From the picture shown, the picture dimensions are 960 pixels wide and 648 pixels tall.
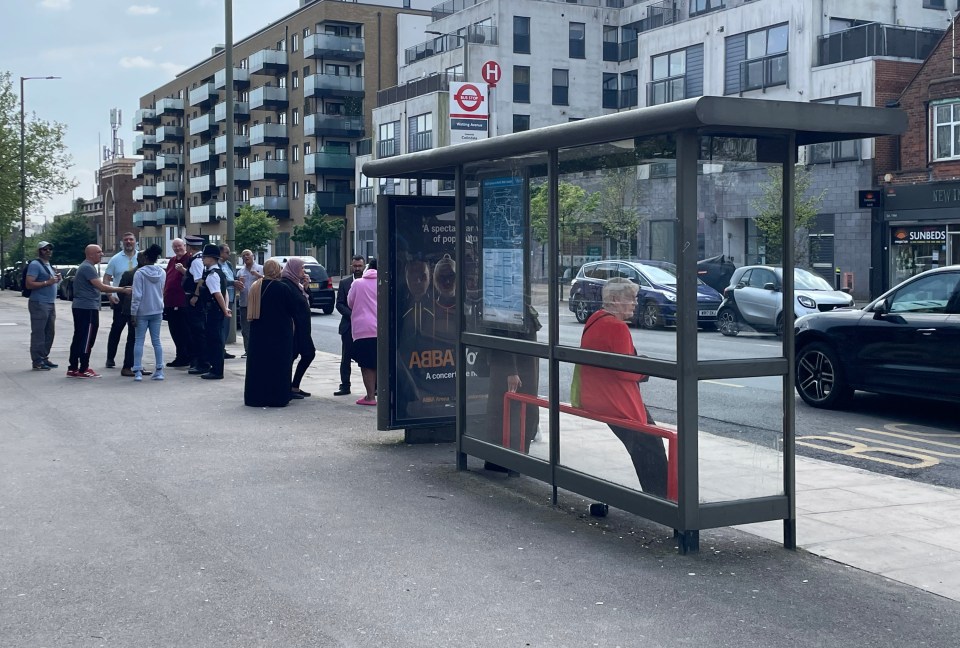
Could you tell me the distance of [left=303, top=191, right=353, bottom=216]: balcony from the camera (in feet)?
245

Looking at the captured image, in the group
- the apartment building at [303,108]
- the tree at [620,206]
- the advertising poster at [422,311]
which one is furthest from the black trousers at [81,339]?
the apartment building at [303,108]

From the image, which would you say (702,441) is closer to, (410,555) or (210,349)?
(410,555)

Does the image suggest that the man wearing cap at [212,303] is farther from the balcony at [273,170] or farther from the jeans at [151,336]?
the balcony at [273,170]

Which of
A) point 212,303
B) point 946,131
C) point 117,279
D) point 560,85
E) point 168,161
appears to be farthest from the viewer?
point 168,161

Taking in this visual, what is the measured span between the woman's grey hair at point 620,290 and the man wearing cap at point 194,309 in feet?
32.5

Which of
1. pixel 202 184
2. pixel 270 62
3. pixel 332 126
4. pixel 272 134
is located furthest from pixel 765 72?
pixel 202 184

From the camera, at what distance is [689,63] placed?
152 ft

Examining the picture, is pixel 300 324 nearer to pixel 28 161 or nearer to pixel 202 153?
pixel 28 161

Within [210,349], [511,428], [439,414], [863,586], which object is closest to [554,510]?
[511,428]

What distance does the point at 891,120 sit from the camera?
6102 mm

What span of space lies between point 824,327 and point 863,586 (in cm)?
710

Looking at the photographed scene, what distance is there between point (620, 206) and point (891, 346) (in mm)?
6082

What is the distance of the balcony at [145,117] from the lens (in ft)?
374

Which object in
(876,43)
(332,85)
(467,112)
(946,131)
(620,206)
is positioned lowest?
(620,206)
